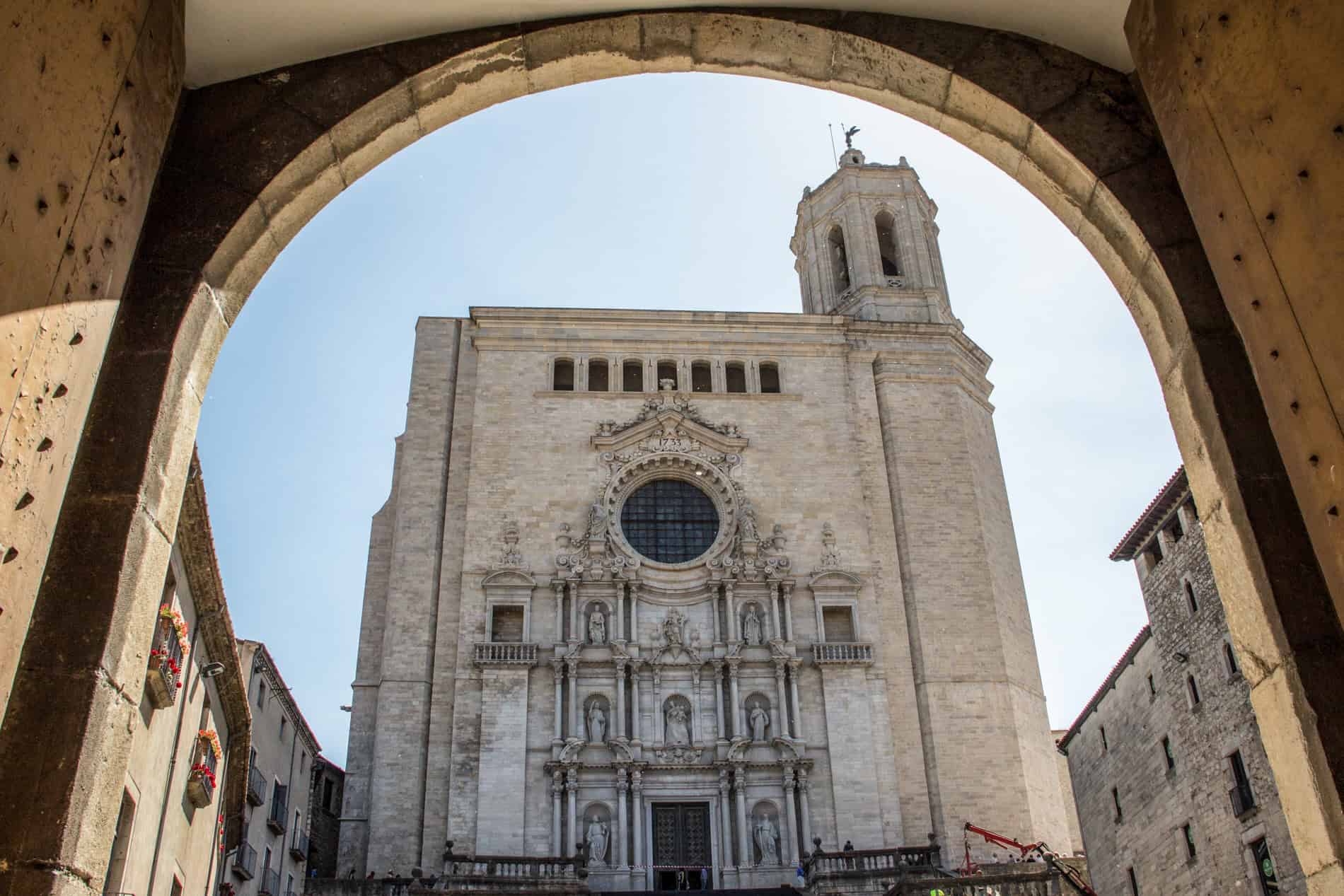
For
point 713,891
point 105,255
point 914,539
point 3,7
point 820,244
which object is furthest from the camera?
point 820,244

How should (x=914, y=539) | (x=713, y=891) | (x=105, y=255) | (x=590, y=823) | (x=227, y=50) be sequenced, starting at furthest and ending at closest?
(x=914, y=539) < (x=590, y=823) < (x=713, y=891) < (x=227, y=50) < (x=105, y=255)

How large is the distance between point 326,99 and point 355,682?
2208 centimetres

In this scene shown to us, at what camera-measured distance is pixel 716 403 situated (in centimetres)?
2909

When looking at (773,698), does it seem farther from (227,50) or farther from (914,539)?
(227,50)

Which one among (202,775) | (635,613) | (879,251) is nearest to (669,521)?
(635,613)

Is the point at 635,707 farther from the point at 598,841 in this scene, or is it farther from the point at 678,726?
the point at 598,841

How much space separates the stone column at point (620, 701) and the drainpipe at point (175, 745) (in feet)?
35.6

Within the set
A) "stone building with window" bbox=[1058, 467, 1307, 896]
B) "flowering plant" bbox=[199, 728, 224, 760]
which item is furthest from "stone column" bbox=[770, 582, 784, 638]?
"flowering plant" bbox=[199, 728, 224, 760]

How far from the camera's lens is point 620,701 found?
24.9 meters

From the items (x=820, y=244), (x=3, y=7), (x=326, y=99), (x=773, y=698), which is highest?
(x=820, y=244)

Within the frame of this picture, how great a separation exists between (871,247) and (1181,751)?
1592 cm

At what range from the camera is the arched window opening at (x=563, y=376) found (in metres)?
29.2

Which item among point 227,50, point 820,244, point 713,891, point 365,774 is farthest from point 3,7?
point 820,244

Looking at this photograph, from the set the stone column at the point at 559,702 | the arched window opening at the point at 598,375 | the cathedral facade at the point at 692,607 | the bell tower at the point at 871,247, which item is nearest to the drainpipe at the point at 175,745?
the cathedral facade at the point at 692,607
